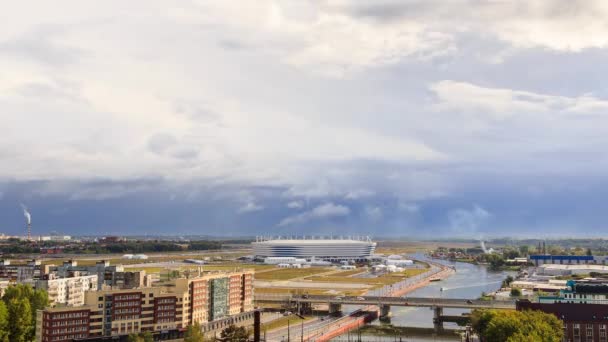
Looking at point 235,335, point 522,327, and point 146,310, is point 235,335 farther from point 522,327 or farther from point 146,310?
point 522,327

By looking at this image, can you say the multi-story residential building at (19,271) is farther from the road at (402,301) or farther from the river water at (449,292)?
the river water at (449,292)

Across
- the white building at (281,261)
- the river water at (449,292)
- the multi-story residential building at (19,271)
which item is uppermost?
the multi-story residential building at (19,271)

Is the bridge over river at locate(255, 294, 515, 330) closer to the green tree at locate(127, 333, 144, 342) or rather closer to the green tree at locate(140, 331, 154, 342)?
the green tree at locate(140, 331, 154, 342)

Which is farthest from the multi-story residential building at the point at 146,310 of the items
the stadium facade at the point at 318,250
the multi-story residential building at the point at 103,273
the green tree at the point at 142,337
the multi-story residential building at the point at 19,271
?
the stadium facade at the point at 318,250

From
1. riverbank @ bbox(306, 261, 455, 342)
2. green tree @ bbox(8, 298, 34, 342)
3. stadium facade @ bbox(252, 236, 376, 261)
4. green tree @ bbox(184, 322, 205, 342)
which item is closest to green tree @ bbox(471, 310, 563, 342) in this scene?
riverbank @ bbox(306, 261, 455, 342)

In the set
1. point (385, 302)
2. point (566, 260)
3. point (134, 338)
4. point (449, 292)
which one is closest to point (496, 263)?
point (566, 260)


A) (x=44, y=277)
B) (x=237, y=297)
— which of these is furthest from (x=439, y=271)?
(x=44, y=277)
